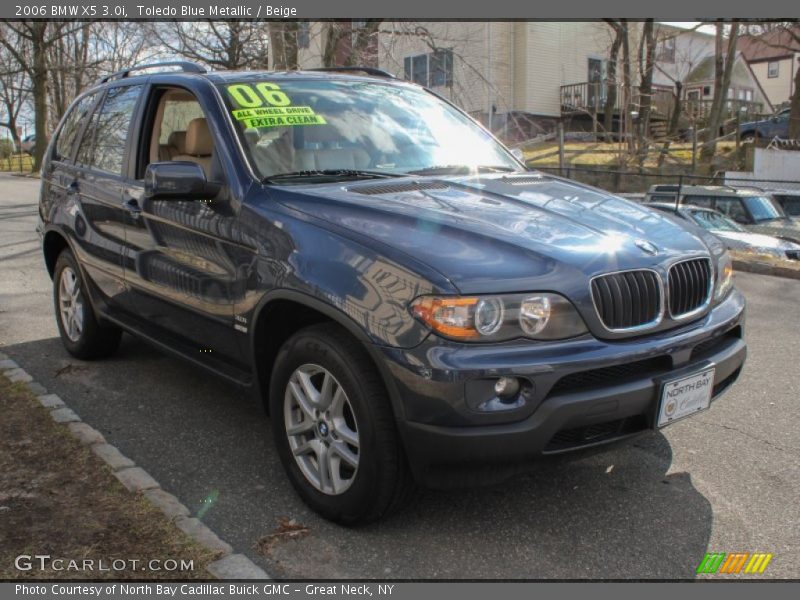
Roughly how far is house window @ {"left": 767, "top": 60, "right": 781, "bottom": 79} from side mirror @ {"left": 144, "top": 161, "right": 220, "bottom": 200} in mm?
61987

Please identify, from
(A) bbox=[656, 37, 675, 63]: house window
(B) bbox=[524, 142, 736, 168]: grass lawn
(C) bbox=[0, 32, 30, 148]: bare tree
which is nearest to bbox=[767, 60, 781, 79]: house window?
(A) bbox=[656, 37, 675, 63]: house window

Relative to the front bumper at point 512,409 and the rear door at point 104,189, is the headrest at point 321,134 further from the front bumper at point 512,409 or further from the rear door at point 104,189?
the front bumper at point 512,409

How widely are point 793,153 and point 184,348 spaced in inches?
842

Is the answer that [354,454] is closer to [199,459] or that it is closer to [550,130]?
[199,459]

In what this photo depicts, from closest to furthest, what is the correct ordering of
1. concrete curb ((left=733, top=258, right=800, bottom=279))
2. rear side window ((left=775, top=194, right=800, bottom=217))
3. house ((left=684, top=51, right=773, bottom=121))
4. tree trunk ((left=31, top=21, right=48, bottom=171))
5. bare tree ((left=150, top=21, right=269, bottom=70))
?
concrete curb ((left=733, top=258, right=800, bottom=279)) → rear side window ((left=775, top=194, right=800, bottom=217)) → bare tree ((left=150, top=21, right=269, bottom=70)) → house ((left=684, top=51, right=773, bottom=121)) → tree trunk ((left=31, top=21, right=48, bottom=171))

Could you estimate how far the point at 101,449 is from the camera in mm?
3922

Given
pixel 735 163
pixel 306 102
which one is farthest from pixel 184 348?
pixel 735 163

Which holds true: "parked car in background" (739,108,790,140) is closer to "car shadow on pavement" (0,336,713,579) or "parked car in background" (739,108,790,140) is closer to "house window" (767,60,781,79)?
"car shadow on pavement" (0,336,713,579)

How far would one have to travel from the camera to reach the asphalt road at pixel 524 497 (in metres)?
3.03

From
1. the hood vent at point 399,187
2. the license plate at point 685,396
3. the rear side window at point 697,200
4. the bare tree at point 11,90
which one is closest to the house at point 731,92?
the rear side window at point 697,200

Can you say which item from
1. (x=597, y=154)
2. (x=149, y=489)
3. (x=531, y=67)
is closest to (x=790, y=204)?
(x=597, y=154)

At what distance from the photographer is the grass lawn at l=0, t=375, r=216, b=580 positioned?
2953 millimetres

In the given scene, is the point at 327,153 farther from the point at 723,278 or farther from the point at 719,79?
the point at 719,79

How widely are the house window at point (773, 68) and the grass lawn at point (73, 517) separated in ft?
205
